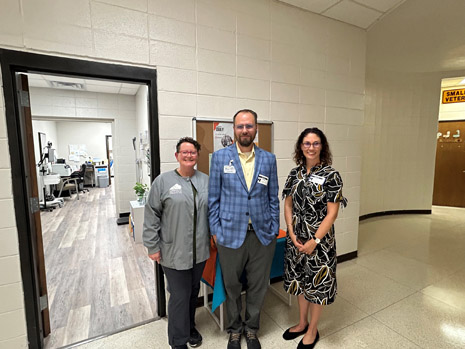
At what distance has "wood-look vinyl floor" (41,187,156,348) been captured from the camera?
224 centimetres

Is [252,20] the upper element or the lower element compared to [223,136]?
upper

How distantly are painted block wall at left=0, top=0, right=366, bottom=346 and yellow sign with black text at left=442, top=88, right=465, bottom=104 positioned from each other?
491 centimetres

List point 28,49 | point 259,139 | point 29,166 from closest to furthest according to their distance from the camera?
1. point 28,49
2. point 29,166
3. point 259,139

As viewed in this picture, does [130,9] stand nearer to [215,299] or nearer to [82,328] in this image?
[215,299]

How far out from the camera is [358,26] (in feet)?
10.1

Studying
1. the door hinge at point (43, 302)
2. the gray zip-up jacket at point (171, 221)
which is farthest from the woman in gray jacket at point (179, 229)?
the door hinge at point (43, 302)

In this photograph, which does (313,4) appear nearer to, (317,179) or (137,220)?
(317,179)

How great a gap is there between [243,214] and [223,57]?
1.53 meters

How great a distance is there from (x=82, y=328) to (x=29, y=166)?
4.84 ft

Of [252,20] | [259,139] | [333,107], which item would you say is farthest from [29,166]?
[333,107]

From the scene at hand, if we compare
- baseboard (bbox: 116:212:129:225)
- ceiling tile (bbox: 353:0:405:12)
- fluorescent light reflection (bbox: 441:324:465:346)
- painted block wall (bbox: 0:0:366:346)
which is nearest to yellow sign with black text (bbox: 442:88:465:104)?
painted block wall (bbox: 0:0:366:346)

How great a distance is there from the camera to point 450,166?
20.3 ft

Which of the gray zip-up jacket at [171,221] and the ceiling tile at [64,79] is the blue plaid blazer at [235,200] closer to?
the gray zip-up jacket at [171,221]

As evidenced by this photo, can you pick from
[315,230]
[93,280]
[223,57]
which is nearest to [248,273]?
[315,230]
